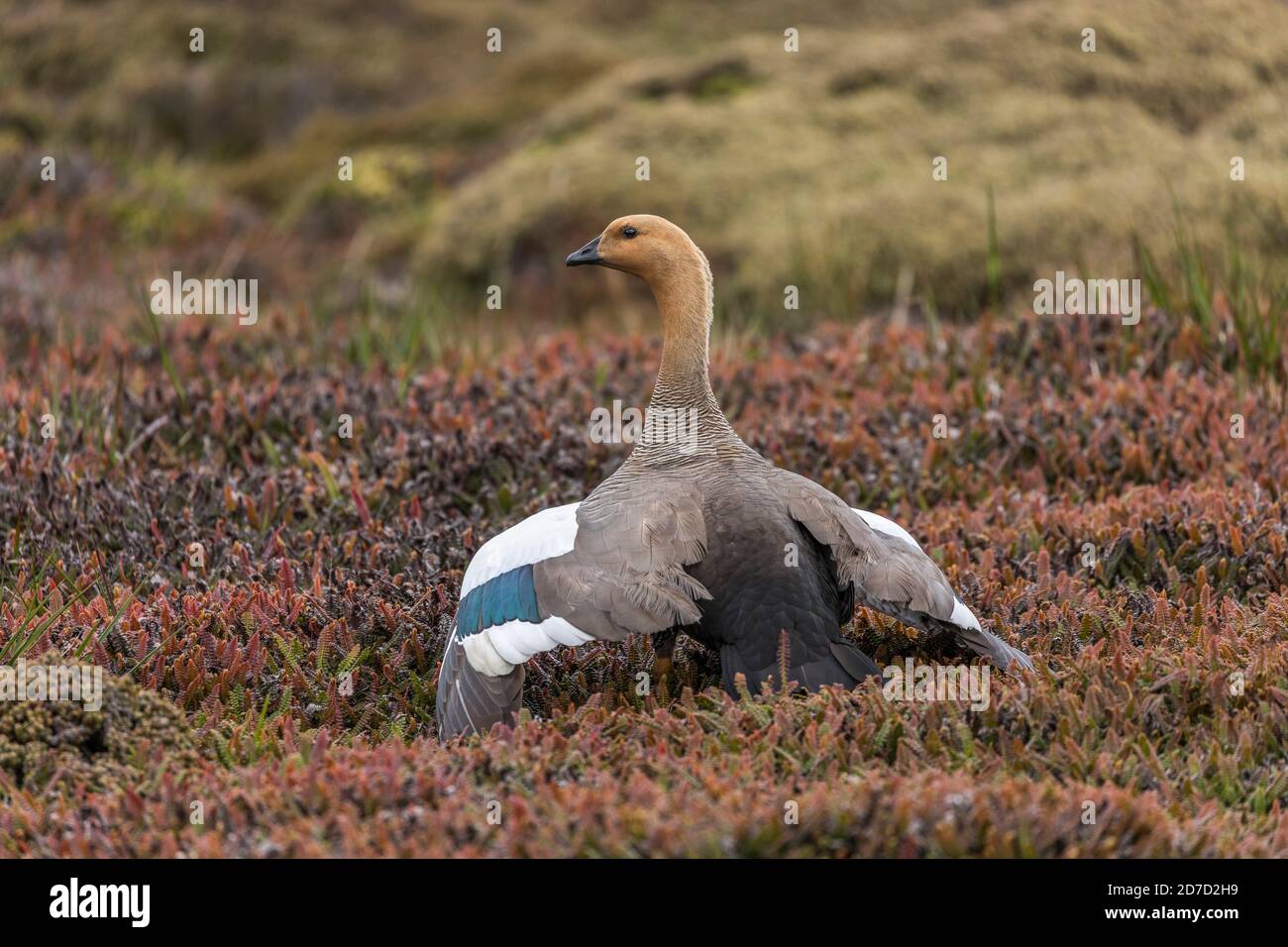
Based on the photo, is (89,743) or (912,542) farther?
(912,542)

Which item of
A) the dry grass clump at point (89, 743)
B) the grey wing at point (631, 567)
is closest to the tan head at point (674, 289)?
the grey wing at point (631, 567)

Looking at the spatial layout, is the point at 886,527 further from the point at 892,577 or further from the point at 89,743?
the point at 89,743

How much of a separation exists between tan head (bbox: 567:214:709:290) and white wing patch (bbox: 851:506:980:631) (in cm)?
116

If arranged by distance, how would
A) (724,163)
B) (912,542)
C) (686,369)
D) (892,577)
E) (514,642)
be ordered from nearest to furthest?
(514,642) < (892,577) < (912,542) < (686,369) < (724,163)

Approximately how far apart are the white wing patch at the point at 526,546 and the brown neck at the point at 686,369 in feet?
1.66

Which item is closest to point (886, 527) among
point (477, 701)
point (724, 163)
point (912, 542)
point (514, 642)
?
point (912, 542)

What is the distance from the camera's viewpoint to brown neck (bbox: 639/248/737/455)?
523 cm

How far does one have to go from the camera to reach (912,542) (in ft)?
16.1

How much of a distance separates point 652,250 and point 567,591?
1609 mm

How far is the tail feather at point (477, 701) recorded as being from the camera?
4.41 meters

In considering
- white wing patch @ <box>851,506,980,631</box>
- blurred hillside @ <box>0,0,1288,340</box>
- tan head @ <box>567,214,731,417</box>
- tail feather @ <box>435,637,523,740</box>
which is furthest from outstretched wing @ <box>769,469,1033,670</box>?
blurred hillside @ <box>0,0,1288,340</box>

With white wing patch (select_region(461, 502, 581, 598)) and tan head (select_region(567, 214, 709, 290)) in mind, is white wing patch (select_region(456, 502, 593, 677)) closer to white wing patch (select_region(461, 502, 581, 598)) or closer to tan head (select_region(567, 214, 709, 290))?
white wing patch (select_region(461, 502, 581, 598))

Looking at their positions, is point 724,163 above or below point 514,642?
above
